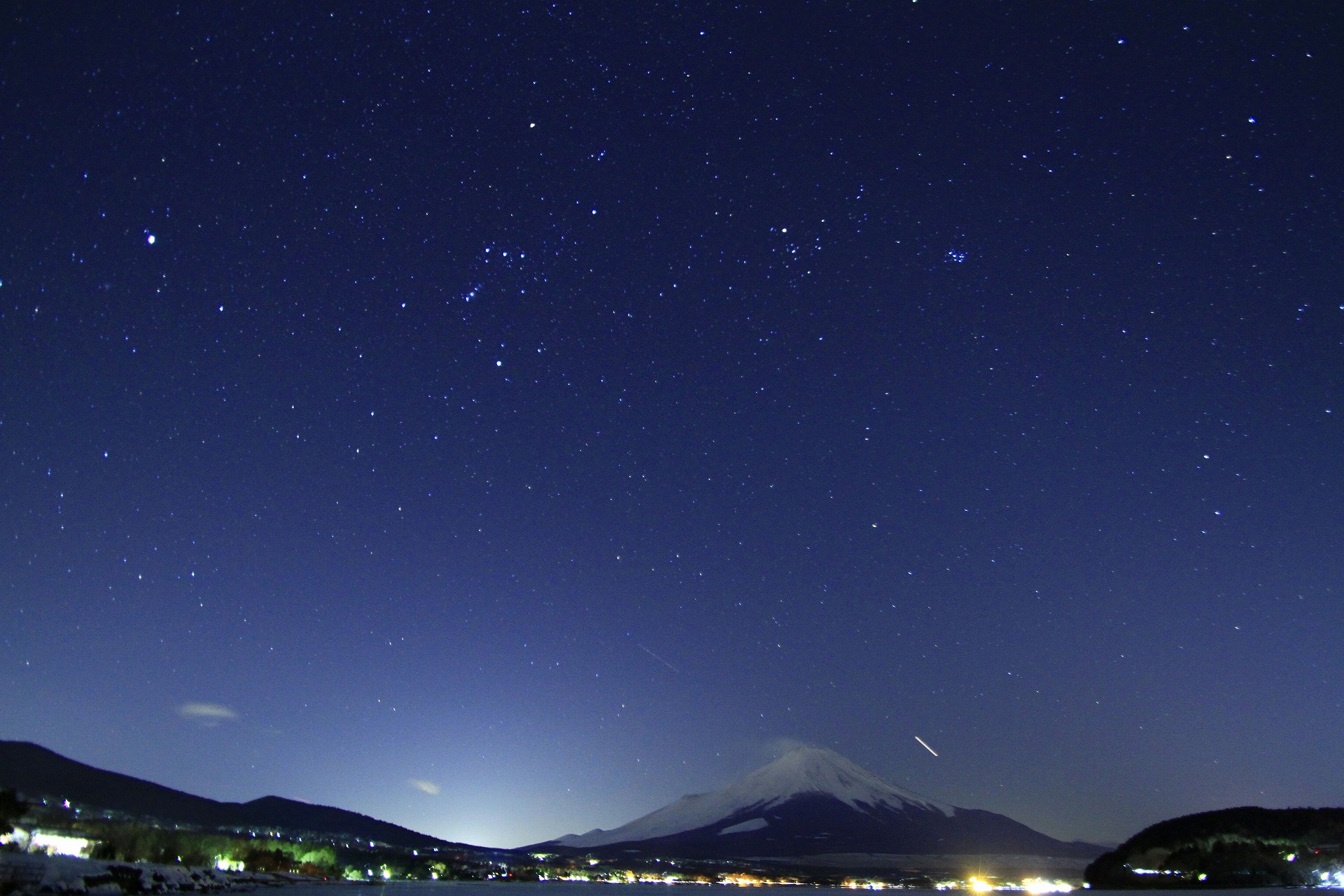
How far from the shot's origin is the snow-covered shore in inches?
1699

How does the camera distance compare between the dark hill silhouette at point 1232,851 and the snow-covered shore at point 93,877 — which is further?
the dark hill silhouette at point 1232,851

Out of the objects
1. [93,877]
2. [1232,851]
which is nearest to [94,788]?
[93,877]

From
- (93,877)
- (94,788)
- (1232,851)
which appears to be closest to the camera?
(93,877)

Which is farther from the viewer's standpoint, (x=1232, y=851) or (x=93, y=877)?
(x=1232, y=851)

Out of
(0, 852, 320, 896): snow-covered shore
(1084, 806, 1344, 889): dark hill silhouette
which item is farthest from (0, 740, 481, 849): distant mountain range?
(1084, 806, 1344, 889): dark hill silhouette

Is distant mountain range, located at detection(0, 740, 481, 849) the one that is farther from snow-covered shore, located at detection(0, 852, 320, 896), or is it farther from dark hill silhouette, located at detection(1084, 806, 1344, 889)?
dark hill silhouette, located at detection(1084, 806, 1344, 889)

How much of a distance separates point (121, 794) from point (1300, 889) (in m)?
189

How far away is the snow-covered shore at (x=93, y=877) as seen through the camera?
43156 millimetres

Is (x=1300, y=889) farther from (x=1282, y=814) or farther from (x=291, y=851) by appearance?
(x=291, y=851)

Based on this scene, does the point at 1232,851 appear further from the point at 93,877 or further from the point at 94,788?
the point at 94,788

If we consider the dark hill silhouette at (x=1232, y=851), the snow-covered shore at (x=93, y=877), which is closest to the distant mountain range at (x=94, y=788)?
the snow-covered shore at (x=93, y=877)

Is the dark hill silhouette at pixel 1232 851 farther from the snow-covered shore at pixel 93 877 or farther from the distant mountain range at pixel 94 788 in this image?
the distant mountain range at pixel 94 788

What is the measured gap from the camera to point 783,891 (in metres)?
176

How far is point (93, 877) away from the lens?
4909 cm
